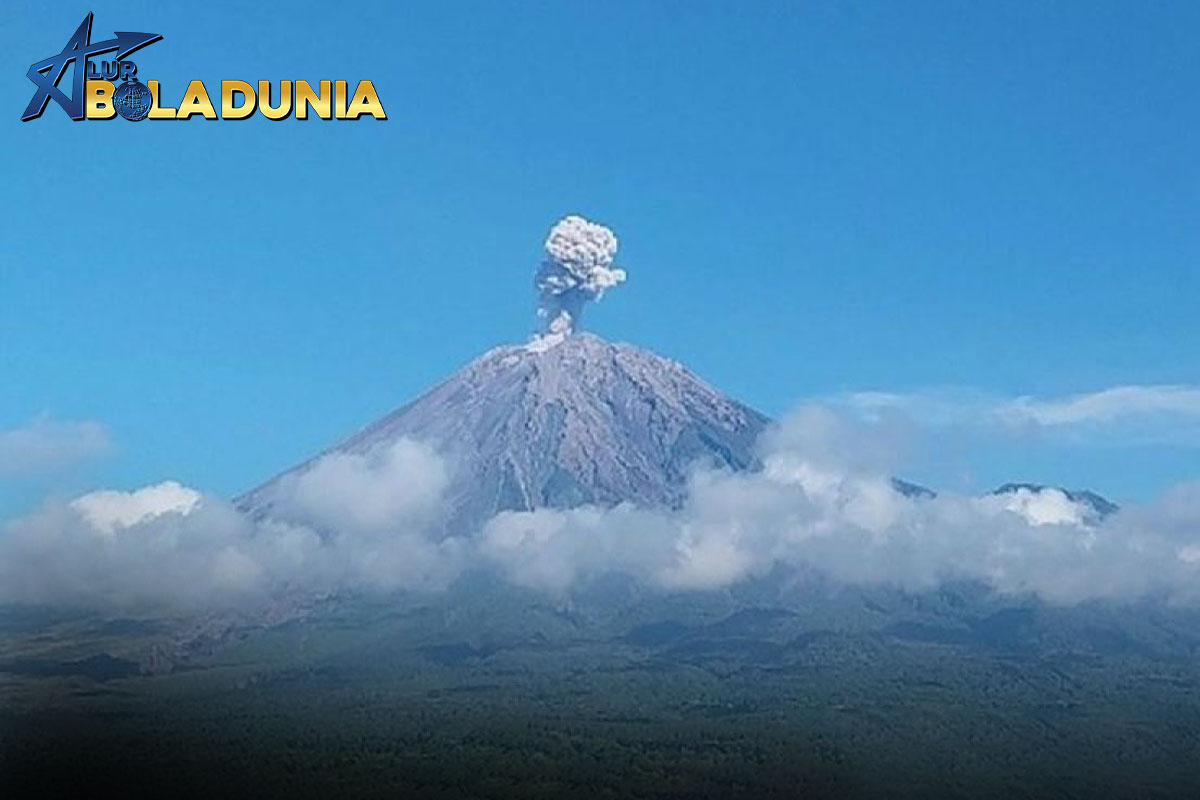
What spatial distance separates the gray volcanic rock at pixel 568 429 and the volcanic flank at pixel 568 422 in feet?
0.32

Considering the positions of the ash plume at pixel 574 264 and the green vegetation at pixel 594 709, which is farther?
the ash plume at pixel 574 264

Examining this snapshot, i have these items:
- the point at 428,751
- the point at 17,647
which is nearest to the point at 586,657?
the point at 428,751

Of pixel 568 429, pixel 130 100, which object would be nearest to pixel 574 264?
pixel 568 429

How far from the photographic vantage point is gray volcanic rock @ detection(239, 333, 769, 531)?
9525 cm

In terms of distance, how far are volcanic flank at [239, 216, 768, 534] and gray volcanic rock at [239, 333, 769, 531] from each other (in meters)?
0.10

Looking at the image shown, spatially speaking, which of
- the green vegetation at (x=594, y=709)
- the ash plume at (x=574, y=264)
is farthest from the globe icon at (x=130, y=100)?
the ash plume at (x=574, y=264)

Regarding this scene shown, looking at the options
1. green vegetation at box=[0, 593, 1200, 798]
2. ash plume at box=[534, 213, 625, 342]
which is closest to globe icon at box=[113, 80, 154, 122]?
green vegetation at box=[0, 593, 1200, 798]

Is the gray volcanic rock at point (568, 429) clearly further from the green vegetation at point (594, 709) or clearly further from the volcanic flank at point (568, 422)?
the green vegetation at point (594, 709)

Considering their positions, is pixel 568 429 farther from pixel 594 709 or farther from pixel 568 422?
pixel 594 709

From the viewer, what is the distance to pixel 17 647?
30297 millimetres

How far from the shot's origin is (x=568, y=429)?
102250mm

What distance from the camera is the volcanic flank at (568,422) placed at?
301ft

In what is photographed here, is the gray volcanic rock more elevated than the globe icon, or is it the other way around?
the gray volcanic rock

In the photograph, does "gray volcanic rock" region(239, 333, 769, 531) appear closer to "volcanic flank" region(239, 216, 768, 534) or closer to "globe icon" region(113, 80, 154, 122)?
"volcanic flank" region(239, 216, 768, 534)
